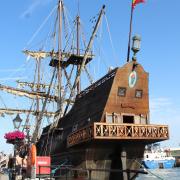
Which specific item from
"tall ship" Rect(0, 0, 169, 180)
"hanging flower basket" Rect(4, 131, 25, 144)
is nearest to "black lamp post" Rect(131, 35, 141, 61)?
"tall ship" Rect(0, 0, 169, 180)

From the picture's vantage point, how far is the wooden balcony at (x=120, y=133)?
926 inches

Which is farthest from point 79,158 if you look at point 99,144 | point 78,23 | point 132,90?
point 78,23

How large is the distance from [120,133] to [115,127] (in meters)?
0.52

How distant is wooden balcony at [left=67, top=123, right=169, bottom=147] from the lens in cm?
2352

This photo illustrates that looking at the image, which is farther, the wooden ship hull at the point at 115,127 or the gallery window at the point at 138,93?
the gallery window at the point at 138,93

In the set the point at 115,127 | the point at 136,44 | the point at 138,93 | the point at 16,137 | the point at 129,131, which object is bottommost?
the point at 16,137

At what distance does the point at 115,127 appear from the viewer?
78.8 feet

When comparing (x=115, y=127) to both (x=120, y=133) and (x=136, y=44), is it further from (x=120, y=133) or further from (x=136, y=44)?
(x=136, y=44)

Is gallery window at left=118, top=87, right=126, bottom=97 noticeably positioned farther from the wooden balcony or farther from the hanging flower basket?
the hanging flower basket

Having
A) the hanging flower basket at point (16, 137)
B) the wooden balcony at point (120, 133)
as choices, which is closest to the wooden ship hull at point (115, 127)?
the wooden balcony at point (120, 133)

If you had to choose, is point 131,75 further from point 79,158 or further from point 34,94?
point 34,94

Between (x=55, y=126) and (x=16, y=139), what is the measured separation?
10.8 metres

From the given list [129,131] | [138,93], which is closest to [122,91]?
[138,93]

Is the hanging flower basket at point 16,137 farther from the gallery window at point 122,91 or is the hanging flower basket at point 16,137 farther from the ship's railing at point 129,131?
the gallery window at point 122,91
